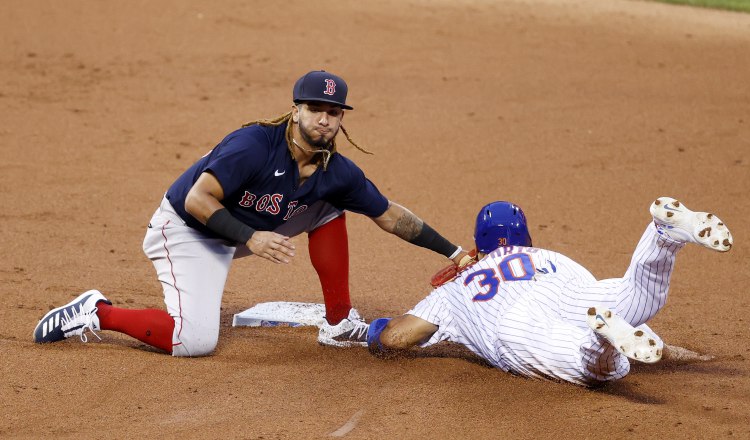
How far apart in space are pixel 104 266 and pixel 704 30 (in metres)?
9.00

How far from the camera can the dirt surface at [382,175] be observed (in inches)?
182

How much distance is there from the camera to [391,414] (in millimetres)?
4539

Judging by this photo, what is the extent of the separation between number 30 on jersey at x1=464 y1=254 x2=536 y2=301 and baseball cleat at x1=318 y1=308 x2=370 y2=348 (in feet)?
2.54

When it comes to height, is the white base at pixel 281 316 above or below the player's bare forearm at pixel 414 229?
below

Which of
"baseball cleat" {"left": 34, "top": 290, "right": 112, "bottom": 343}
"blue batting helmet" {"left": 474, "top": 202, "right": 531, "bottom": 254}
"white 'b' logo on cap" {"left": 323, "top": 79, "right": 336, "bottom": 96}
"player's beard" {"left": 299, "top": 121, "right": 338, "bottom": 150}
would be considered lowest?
"baseball cleat" {"left": 34, "top": 290, "right": 112, "bottom": 343}

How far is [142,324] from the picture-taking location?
5.38 meters

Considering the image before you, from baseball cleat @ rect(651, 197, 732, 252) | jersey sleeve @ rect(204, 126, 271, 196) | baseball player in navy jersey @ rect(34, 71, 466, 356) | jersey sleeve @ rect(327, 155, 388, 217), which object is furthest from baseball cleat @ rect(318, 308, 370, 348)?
baseball cleat @ rect(651, 197, 732, 252)

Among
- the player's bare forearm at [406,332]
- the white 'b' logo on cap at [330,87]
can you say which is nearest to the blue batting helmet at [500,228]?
the player's bare forearm at [406,332]

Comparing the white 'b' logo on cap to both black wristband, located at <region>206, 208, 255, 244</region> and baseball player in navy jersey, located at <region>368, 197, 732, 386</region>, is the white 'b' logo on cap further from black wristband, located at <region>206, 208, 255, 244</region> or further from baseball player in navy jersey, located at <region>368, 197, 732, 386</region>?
baseball player in navy jersey, located at <region>368, 197, 732, 386</region>

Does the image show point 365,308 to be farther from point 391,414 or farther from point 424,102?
point 424,102

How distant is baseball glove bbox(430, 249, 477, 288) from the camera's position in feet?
17.9

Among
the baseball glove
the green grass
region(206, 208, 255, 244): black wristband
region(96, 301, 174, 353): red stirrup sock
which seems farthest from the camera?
the green grass

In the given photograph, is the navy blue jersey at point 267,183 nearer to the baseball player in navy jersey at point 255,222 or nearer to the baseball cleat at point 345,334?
the baseball player in navy jersey at point 255,222

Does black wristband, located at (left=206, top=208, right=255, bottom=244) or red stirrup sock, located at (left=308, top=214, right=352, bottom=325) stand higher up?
black wristband, located at (left=206, top=208, right=255, bottom=244)
